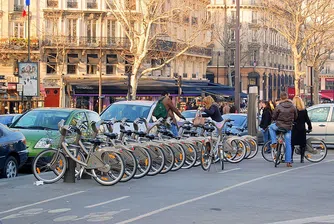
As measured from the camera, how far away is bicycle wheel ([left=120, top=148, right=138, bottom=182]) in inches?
569

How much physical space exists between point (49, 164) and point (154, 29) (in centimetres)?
4613

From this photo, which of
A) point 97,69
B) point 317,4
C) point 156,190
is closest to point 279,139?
point 156,190

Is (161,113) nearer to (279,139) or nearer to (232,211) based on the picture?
(279,139)

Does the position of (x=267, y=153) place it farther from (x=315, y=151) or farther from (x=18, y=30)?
(x=18, y=30)

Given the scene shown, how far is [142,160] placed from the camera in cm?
1541

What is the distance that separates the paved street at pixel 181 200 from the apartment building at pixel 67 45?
41.7m

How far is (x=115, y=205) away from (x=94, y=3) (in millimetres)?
51669

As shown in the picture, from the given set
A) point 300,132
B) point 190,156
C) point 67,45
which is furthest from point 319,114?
point 67,45

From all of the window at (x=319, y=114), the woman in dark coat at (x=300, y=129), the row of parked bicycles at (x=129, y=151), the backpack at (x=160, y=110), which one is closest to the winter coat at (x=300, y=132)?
the woman in dark coat at (x=300, y=129)

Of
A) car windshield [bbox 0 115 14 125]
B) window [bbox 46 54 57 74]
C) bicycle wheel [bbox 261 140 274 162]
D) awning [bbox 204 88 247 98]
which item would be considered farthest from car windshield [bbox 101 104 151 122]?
window [bbox 46 54 57 74]

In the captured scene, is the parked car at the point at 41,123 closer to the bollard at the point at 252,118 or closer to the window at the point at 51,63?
the bollard at the point at 252,118

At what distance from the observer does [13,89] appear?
173 feet

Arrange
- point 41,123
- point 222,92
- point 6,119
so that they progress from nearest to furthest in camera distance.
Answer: point 41,123, point 6,119, point 222,92

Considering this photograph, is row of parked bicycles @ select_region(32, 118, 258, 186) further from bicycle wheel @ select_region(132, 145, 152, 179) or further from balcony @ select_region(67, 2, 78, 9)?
balcony @ select_region(67, 2, 78, 9)
